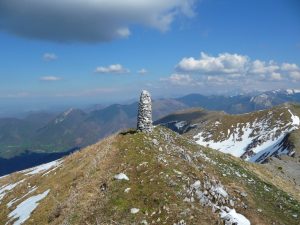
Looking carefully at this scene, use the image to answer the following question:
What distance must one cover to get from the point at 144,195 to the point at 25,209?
12.2 meters

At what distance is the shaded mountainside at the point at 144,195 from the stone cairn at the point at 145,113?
144cm

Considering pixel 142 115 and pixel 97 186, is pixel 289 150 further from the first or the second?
pixel 97 186

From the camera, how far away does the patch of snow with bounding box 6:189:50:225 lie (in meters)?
29.3

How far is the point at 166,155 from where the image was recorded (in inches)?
1241

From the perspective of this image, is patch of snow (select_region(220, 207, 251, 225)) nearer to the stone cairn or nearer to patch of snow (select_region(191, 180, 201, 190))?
patch of snow (select_region(191, 180, 201, 190))

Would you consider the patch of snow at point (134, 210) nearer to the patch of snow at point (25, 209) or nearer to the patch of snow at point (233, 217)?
the patch of snow at point (233, 217)

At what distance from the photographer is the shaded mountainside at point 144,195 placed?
23.8 meters

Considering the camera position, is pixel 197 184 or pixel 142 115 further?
pixel 142 115

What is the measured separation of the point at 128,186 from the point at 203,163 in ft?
38.5

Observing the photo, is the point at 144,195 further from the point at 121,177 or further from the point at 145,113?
the point at 145,113

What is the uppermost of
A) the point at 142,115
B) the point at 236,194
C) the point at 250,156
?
the point at 142,115

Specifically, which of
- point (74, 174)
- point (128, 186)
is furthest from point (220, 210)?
point (74, 174)

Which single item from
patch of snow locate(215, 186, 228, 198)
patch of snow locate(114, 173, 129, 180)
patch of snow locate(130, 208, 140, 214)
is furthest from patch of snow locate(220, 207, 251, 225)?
patch of snow locate(114, 173, 129, 180)

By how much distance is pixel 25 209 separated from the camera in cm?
3109
